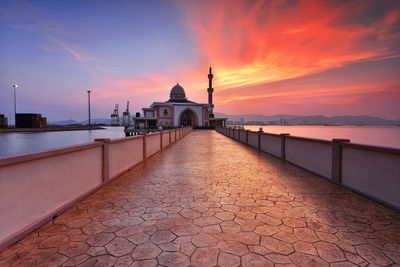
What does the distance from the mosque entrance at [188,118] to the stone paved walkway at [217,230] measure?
6362 cm

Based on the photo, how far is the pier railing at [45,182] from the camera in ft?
10.6

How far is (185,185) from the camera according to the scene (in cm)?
631

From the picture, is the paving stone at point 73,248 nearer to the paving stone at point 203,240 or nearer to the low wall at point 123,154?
the paving stone at point 203,240

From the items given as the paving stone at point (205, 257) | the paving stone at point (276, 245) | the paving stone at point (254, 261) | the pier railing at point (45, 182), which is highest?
the pier railing at point (45, 182)

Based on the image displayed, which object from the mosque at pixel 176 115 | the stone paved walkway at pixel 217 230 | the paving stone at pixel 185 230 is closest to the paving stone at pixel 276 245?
the stone paved walkway at pixel 217 230

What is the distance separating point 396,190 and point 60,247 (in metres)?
6.24

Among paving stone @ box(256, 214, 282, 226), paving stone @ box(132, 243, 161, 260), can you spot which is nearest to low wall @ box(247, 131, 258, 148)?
paving stone @ box(256, 214, 282, 226)

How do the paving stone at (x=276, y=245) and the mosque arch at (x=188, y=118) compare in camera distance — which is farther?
the mosque arch at (x=188, y=118)

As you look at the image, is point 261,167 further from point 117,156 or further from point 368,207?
point 117,156

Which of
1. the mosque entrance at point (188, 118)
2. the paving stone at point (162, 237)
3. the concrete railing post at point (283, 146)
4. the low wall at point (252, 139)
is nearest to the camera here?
the paving stone at point (162, 237)

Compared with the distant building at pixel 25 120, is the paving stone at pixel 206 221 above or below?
below

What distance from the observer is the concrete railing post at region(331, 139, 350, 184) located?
20.3 feet

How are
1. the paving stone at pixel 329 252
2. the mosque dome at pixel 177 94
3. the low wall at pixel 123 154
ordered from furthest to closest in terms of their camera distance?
the mosque dome at pixel 177 94 < the low wall at pixel 123 154 < the paving stone at pixel 329 252

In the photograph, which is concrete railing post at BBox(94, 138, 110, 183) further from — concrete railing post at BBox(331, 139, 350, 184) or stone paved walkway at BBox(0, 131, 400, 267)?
concrete railing post at BBox(331, 139, 350, 184)
